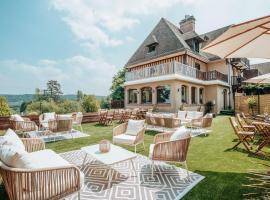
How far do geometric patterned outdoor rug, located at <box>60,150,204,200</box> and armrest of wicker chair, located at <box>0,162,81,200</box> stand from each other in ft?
2.50

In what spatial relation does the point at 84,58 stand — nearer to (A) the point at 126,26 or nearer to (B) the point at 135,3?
(A) the point at 126,26

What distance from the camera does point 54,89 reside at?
54.2m

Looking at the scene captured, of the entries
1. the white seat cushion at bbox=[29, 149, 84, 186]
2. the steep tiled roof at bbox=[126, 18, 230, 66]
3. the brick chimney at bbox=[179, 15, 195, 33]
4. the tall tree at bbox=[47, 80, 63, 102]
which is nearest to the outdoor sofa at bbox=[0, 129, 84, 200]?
the white seat cushion at bbox=[29, 149, 84, 186]

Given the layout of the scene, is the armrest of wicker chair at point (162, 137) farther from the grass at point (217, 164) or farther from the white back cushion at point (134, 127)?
the white back cushion at point (134, 127)

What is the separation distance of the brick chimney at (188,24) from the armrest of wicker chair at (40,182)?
74.5 feet

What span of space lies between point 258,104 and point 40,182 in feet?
58.0

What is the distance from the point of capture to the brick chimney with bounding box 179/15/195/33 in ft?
71.6

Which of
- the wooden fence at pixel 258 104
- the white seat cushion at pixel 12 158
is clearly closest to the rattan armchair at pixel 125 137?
the white seat cushion at pixel 12 158

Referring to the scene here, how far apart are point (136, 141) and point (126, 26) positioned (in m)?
9.67

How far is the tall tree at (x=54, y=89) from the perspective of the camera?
53125 mm

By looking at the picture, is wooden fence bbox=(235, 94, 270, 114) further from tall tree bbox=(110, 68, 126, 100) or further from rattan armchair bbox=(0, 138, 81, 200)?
rattan armchair bbox=(0, 138, 81, 200)

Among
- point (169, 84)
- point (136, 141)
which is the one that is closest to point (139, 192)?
point (136, 141)

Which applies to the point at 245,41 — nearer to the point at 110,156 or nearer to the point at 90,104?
the point at 110,156

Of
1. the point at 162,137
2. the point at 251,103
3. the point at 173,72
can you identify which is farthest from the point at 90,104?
the point at 251,103
